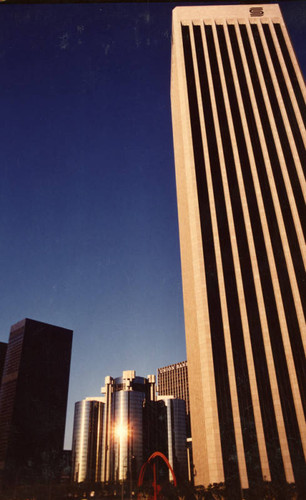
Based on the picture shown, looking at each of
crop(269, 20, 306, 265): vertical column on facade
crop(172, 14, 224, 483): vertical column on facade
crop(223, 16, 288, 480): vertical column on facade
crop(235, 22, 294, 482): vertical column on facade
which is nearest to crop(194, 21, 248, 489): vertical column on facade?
crop(172, 14, 224, 483): vertical column on facade

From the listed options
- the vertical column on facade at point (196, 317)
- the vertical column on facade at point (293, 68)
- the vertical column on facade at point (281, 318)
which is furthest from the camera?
the vertical column on facade at point (293, 68)

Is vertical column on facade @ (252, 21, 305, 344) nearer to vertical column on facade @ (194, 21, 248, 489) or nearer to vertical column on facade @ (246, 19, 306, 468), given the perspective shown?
vertical column on facade @ (246, 19, 306, 468)

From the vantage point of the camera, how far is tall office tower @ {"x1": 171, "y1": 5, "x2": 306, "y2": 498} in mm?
53188

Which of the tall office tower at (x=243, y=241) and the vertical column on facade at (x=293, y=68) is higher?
the vertical column on facade at (x=293, y=68)

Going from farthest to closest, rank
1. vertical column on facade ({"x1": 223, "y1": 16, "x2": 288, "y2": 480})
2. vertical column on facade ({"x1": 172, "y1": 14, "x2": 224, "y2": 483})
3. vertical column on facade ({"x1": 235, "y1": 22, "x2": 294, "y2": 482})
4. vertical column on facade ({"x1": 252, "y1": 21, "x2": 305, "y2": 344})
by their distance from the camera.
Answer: vertical column on facade ({"x1": 252, "y1": 21, "x2": 305, "y2": 344})
vertical column on facade ({"x1": 223, "y1": 16, "x2": 288, "y2": 480})
vertical column on facade ({"x1": 172, "y1": 14, "x2": 224, "y2": 483})
vertical column on facade ({"x1": 235, "y1": 22, "x2": 294, "y2": 482})

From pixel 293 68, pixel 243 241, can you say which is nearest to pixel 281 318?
pixel 243 241

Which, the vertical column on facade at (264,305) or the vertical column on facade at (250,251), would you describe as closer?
the vertical column on facade at (264,305)

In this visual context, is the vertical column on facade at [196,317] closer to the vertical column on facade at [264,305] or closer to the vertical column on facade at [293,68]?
the vertical column on facade at [264,305]

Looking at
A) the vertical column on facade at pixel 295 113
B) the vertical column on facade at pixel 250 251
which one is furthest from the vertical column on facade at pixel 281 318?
the vertical column on facade at pixel 295 113

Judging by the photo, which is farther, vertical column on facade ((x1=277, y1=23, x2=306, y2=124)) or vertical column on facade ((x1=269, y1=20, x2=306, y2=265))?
vertical column on facade ((x1=277, y1=23, x2=306, y2=124))

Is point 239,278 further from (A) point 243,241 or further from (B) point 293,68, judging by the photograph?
(B) point 293,68

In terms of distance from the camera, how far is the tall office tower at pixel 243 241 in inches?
2094

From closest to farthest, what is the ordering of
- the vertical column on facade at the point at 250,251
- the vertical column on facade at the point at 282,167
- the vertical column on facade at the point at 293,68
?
the vertical column on facade at the point at 250,251 < the vertical column on facade at the point at 282,167 < the vertical column on facade at the point at 293,68

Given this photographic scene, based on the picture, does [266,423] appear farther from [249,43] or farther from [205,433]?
[249,43]
